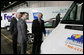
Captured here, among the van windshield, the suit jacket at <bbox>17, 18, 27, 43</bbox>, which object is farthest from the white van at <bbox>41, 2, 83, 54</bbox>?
the suit jacket at <bbox>17, 18, 27, 43</bbox>

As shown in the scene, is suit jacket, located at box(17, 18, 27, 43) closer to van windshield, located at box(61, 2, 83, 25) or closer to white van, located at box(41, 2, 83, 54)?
van windshield, located at box(61, 2, 83, 25)

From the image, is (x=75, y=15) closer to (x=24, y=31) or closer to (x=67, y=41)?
(x=67, y=41)

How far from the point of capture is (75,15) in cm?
301

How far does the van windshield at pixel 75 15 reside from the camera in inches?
109

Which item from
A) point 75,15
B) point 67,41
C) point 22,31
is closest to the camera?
point 67,41

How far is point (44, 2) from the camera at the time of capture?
757 inches

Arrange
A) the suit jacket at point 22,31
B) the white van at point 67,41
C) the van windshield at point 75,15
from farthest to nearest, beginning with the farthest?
the suit jacket at point 22,31
the van windshield at point 75,15
the white van at point 67,41

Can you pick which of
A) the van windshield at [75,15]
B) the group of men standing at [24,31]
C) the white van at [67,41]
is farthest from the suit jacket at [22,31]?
the white van at [67,41]

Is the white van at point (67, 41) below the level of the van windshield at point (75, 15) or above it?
below

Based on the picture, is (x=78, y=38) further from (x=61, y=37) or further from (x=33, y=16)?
(x=33, y=16)

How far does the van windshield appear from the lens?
2763 millimetres

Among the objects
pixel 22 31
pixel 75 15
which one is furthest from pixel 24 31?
pixel 75 15

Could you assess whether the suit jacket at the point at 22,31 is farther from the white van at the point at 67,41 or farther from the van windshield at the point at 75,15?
the white van at the point at 67,41

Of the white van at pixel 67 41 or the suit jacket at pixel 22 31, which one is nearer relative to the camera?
the white van at pixel 67 41
